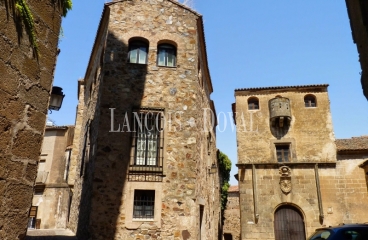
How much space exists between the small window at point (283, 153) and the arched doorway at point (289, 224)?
277 centimetres

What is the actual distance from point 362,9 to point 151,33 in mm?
9626

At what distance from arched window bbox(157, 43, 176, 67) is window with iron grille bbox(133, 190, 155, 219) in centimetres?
480

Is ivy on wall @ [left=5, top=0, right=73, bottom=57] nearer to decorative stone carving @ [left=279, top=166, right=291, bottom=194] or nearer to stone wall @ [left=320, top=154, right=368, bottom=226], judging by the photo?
decorative stone carving @ [left=279, top=166, right=291, bottom=194]

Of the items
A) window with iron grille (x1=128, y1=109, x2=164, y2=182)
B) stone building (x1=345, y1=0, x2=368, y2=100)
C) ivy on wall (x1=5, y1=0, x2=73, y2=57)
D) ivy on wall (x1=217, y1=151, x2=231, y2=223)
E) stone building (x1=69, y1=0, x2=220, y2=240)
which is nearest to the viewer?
stone building (x1=345, y1=0, x2=368, y2=100)

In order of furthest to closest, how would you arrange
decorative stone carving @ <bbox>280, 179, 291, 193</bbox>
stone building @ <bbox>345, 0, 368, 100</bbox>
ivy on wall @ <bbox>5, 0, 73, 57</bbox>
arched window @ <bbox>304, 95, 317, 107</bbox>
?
1. arched window @ <bbox>304, 95, 317, 107</bbox>
2. decorative stone carving @ <bbox>280, 179, 291, 193</bbox>
3. ivy on wall @ <bbox>5, 0, 73, 57</bbox>
4. stone building @ <bbox>345, 0, 368, 100</bbox>

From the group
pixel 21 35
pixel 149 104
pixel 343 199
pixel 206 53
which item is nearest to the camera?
pixel 21 35

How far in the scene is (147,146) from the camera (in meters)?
10.4

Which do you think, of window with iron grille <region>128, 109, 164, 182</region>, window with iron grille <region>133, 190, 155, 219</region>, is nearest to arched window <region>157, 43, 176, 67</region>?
window with iron grille <region>128, 109, 164, 182</region>

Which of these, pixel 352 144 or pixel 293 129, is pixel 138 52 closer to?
pixel 293 129

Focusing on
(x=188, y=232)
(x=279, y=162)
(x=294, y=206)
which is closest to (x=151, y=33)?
(x=188, y=232)

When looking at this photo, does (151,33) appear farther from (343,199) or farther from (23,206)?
(343,199)

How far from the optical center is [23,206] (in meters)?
2.60

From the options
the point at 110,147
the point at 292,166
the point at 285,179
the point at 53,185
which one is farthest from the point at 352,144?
the point at 53,185

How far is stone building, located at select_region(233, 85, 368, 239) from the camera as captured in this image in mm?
16344
